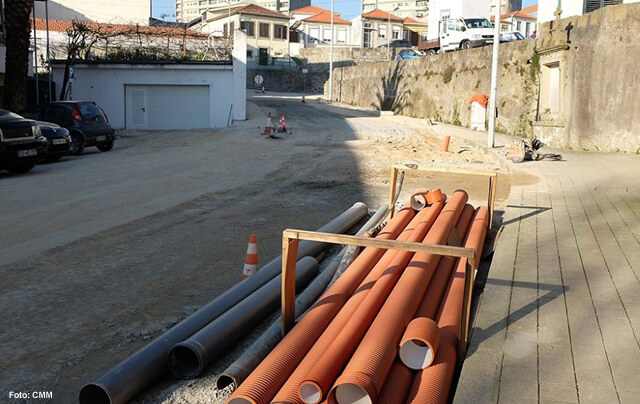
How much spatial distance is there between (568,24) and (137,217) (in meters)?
15.8

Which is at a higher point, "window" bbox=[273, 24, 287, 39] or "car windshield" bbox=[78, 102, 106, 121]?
"window" bbox=[273, 24, 287, 39]

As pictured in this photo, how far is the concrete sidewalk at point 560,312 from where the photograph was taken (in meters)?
3.79

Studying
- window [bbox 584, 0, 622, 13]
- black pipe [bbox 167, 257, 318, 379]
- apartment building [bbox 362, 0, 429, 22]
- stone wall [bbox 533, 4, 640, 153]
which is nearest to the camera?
black pipe [bbox 167, 257, 318, 379]

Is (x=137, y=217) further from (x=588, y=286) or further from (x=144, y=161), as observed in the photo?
(x=144, y=161)

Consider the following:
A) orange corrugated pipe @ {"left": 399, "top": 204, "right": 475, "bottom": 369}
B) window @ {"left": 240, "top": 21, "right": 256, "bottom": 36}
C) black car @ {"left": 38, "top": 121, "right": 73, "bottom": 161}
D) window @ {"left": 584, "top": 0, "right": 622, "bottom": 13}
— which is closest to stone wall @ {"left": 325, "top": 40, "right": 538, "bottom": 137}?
window @ {"left": 584, "top": 0, "right": 622, "bottom": 13}

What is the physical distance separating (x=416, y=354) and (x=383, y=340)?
0.82 ft

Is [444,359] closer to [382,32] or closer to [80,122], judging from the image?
[80,122]

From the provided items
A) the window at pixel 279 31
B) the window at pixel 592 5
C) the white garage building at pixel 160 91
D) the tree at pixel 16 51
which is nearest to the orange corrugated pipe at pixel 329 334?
the window at pixel 592 5

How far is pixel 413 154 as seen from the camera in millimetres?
20172

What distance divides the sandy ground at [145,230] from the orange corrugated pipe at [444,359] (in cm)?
143

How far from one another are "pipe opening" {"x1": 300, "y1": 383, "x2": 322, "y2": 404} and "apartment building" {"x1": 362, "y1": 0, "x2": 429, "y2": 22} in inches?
4395

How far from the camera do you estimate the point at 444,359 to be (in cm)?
423

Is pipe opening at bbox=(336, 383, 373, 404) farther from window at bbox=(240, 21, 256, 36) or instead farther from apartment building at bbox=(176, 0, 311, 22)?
apartment building at bbox=(176, 0, 311, 22)

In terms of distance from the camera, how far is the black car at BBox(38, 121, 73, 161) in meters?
17.7
